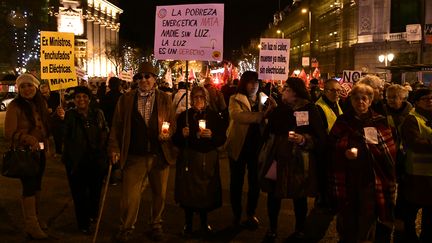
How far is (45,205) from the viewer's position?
7.91 m

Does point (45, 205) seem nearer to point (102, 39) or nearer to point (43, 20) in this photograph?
point (43, 20)

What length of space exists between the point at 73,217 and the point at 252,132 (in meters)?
2.85

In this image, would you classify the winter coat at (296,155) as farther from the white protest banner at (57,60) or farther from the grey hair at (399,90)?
the white protest banner at (57,60)

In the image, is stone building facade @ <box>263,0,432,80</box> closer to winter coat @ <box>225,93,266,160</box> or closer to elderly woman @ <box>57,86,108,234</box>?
winter coat @ <box>225,93,266,160</box>

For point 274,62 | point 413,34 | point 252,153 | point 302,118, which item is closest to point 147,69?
point 252,153

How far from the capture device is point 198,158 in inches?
248

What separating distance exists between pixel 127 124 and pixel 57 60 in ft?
9.63

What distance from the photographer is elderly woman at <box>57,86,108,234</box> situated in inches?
255

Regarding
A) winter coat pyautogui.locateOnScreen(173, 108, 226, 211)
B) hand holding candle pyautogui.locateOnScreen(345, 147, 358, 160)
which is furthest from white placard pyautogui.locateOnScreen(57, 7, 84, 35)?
hand holding candle pyautogui.locateOnScreen(345, 147, 358, 160)

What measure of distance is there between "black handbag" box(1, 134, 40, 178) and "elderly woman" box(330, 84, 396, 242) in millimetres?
3569

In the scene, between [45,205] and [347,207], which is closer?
[347,207]

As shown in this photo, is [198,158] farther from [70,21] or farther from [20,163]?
[70,21]

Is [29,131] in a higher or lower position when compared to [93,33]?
lower

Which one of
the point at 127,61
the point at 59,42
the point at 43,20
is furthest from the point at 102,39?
the point at 59,42
